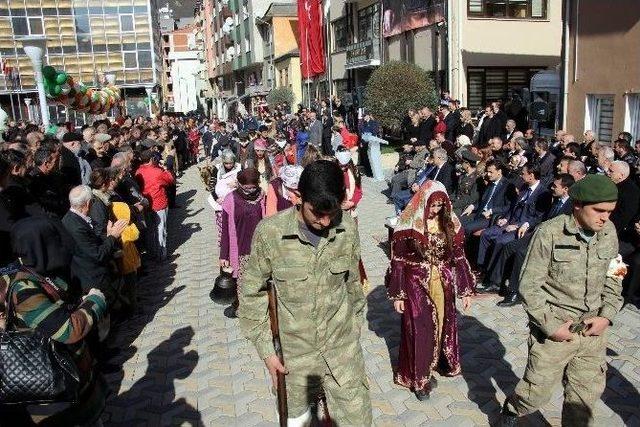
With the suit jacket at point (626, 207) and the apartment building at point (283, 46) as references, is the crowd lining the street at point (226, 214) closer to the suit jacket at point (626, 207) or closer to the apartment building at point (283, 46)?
the suit jacket at point (626, 207)

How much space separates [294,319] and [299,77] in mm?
39342

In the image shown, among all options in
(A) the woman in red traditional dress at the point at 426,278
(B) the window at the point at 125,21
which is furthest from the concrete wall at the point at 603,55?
(B) the window at the point at 125,21

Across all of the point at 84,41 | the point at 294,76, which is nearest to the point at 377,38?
the point at 294,76

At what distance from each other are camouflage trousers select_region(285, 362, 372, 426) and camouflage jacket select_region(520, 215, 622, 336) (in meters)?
1.25

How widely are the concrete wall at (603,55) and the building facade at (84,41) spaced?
38270mm

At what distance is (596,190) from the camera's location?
342 cm

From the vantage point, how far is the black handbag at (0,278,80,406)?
2.86 m

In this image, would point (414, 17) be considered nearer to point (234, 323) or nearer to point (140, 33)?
point (234, 323)

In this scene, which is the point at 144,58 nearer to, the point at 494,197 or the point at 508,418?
the point at 494,197

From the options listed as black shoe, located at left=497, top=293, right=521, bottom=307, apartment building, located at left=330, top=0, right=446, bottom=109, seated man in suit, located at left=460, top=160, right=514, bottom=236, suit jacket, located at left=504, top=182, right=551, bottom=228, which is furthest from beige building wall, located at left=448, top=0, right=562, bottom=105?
black shoe, located at left=497, top=293, right=521, bottom=307

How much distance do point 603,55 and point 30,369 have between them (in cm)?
1356

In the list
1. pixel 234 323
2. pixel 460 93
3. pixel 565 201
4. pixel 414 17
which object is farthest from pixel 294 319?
pixel 414 17

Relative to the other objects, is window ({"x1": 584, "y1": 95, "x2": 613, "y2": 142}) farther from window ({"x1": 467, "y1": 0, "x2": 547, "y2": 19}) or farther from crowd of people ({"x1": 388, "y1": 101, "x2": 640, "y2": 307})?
window ({"x1": 467, "y1": 0, "x2": 547, "y2": 19})

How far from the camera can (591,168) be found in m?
9.60
